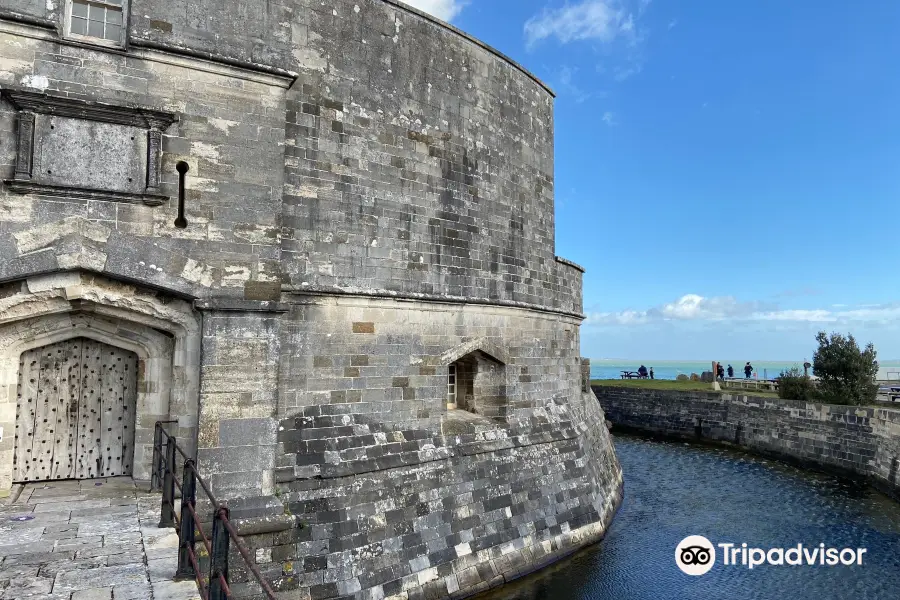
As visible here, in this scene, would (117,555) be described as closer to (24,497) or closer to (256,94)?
(24,497)

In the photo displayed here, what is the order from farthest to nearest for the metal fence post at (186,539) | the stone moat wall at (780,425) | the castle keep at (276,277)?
the stone moat wall at (780,425) < the castle keep at (276,277) < the metal fence post at (186,539)

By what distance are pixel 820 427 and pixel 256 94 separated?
18338mm

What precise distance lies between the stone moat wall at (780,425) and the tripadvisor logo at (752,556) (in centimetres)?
540

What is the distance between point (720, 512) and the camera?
12234 mm

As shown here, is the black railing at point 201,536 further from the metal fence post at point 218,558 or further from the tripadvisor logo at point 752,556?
the tripadvisor logo at point 752,556

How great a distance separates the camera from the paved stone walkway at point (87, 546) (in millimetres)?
4090

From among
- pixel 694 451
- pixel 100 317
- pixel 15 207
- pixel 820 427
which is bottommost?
pixel 694 451

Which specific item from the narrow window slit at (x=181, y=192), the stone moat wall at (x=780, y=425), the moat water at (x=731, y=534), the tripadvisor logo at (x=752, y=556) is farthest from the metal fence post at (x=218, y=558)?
the stone moat wall at (x=780, y=425)

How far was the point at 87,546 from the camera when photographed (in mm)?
4812

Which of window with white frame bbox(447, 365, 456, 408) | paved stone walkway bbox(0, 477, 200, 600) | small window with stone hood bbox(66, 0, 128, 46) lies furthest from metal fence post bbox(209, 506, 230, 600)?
window with white frame bbox(447, 365, 456, 408)

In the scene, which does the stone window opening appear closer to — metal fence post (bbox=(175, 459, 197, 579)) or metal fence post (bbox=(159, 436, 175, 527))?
metal fence post (bbox=(159, 436, 175, 527))

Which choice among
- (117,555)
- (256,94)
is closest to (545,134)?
(256,94)

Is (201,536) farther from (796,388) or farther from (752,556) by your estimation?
(796,388)

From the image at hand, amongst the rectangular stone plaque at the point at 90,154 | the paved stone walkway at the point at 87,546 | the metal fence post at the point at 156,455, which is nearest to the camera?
the paved stone walkway at the point at 87,546
